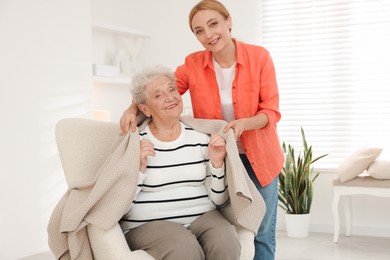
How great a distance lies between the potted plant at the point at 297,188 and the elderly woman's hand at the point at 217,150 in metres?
2.33

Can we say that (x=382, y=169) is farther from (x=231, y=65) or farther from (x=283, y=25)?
(x=231, y=65)

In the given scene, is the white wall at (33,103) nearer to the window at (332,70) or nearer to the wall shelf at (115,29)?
the wall shelf at (115,29)

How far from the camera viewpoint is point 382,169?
4219 millimetres

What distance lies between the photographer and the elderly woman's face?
2.41 m

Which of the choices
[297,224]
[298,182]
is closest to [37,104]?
[298,182]

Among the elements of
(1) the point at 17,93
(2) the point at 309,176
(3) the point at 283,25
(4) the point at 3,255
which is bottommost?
(4) the point at 3,255

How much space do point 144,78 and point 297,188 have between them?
250 cm

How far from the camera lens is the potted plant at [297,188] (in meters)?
4.61

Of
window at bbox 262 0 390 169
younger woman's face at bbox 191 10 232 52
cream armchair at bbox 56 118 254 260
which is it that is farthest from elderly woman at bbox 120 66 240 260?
window at bbox 262 0 390 169

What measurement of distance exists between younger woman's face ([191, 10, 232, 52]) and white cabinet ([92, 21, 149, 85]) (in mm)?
2393

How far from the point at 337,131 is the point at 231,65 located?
2561 mm

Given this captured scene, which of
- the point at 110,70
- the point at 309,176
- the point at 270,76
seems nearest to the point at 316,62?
the point at 309,176

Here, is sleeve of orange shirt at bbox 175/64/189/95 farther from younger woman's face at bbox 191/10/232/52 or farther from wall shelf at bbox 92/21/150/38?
wall shelf at bbox 92/21/150/38

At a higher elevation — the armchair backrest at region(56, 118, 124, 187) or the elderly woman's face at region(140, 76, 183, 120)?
the elderly woman's face at region(140, 76, 183, 120)
